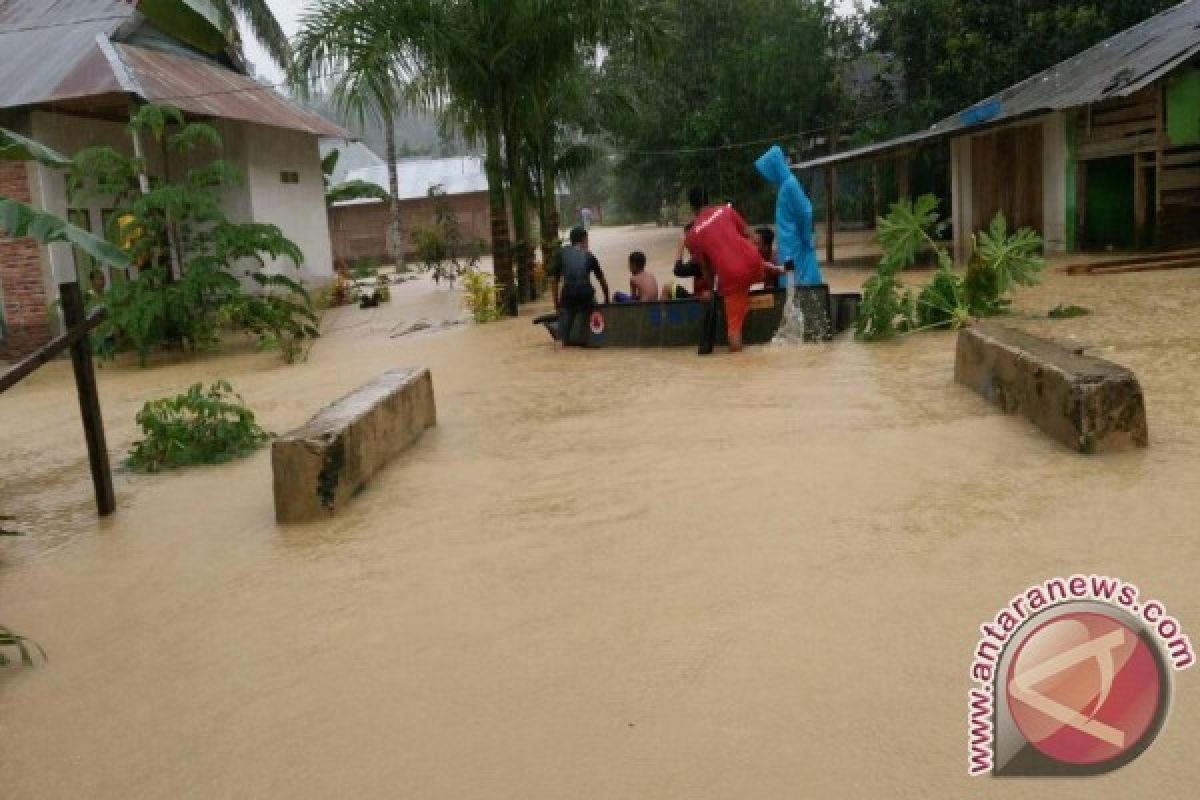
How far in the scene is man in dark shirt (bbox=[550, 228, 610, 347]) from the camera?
11.6 meters

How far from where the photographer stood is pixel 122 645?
4.19 meters

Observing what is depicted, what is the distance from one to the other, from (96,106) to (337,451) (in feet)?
38.5

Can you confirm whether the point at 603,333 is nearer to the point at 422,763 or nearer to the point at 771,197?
the point at 422,763

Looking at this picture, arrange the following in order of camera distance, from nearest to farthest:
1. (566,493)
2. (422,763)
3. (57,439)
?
(422,763) → (566,493) → (57,439)

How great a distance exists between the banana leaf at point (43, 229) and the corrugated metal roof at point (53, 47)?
1023 centimetres

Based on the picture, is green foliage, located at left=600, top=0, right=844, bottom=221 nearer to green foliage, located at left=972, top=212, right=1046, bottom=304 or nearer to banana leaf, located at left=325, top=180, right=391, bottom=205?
banana leaf, located at left=325, top=180, right=391, bottom=205

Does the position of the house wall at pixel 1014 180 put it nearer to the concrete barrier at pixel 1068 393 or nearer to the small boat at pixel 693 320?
the small boat at pixel 693 320

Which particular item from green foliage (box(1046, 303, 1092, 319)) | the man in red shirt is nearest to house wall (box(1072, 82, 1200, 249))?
green foliage (box(1046, 303, 1092, 319))

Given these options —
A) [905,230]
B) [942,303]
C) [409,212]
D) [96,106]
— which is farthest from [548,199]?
[409,212]

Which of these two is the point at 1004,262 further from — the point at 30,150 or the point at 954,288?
the point at 30,150

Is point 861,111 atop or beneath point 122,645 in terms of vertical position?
atop

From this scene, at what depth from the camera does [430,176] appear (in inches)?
1603

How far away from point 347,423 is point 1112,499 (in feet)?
12.4

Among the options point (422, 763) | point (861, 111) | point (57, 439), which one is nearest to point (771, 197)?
point (861, 111)
